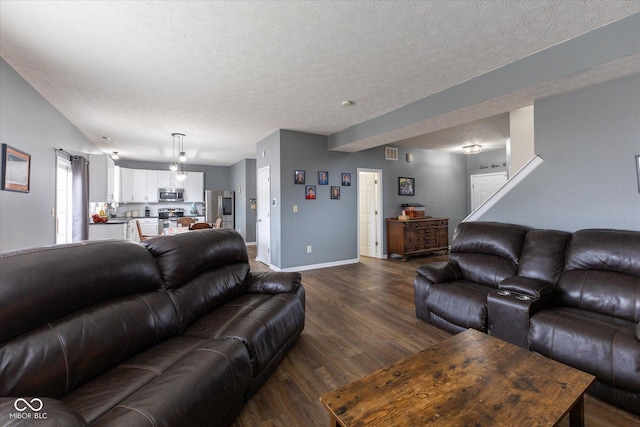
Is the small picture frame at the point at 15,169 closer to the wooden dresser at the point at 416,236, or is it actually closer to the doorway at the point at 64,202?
the doorway at the point at 64,202

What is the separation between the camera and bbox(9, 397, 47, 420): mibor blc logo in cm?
83

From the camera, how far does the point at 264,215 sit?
569 centimetres

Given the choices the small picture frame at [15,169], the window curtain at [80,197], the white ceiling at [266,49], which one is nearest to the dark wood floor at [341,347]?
the white ceiling at [266,49]

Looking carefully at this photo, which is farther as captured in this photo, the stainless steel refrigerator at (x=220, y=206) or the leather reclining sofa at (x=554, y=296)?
the stainless steel refrigerator at (x=220, y=206)

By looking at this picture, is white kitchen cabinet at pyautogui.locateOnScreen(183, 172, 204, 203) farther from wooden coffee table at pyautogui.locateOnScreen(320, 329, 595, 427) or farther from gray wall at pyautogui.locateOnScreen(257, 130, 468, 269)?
wooden coffee table at pyautogui.locateOnScreen(320, 329, 595, 427)

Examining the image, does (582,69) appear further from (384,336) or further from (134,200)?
(134,200)

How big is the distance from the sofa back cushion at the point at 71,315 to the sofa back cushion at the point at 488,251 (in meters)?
2.85

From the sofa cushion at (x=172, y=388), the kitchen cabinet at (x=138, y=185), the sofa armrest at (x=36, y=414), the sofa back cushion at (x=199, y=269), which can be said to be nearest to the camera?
the sofa armrest at (x=36, y=414)

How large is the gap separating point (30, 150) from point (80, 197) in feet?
5.71

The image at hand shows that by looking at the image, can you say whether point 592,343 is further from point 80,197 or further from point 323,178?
point 80,197

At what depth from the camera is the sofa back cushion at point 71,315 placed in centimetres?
110

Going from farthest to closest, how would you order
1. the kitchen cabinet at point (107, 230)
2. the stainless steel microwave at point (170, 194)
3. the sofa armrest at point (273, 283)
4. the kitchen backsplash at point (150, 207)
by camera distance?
the stainless steel microwave at point (170, 194)
the kitchen backsplash at point (150, 207)
the kitchen cabinet at point (107, 230)
the sofa armrest at point (273, 283)

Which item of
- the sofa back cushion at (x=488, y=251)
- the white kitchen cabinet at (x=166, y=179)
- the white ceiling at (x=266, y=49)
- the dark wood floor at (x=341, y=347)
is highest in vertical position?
the white ceiling at (x=266, y=49)

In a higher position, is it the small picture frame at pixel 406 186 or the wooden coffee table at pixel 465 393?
the small picture frame at pixel 406 186
